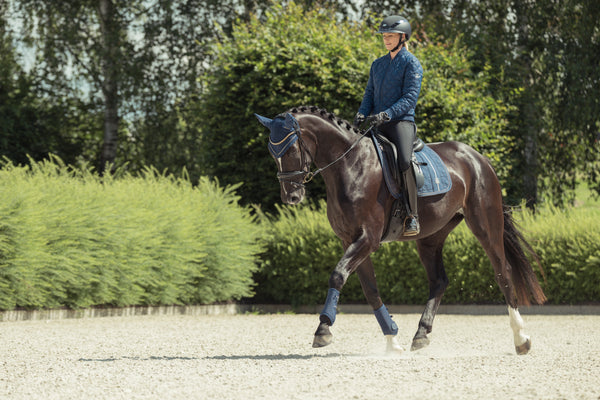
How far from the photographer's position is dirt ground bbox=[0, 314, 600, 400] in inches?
237

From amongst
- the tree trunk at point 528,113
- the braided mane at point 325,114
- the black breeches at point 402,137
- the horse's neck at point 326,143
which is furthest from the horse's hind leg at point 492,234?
the tree trunk at point 528,113

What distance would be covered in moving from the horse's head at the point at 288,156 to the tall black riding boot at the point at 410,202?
121cm

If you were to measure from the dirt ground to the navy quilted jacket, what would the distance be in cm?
246

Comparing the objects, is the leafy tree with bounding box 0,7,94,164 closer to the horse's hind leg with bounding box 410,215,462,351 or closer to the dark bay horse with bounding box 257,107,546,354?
the horse's hind leg with bounding box 410,215,462,351

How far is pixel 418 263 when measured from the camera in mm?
15172

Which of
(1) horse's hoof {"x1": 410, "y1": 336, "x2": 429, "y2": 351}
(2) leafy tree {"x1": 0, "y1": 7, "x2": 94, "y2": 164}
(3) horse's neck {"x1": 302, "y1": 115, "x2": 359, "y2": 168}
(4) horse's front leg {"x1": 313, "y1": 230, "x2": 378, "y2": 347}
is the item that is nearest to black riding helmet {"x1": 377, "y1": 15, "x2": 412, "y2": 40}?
(3) horse's neck {"x1": 302, "y1": 115, "x2": 359, "y2": 168}

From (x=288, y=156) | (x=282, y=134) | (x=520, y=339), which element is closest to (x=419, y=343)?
(x=520, y=339)

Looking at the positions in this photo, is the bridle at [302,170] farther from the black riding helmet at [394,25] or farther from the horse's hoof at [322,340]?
the horse's hoof at [322,340]

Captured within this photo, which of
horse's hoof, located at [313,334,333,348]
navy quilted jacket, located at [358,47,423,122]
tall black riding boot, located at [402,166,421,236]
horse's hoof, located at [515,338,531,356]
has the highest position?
navy quilted jacket, located at [358,47,423,122]

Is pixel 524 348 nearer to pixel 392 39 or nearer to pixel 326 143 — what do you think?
pixel 326 143

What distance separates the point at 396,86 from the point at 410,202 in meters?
1.20

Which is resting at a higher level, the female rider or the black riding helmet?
the black riding helmet

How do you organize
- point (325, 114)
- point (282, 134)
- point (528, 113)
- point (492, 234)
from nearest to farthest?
1. point (282, 134)
2. point (325, 114)
3. point (492, 234)
4. point (528, 113)

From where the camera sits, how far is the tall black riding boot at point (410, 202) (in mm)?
8258
